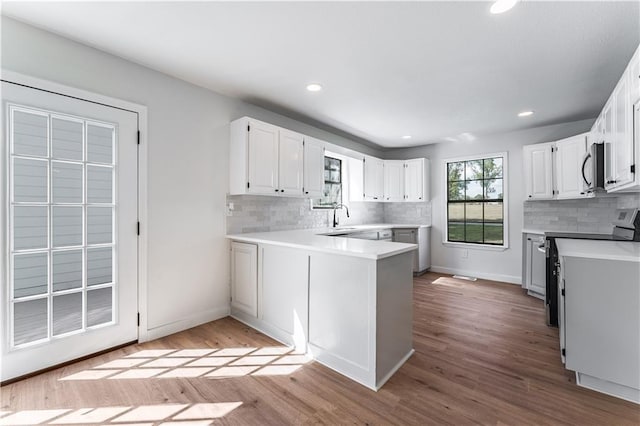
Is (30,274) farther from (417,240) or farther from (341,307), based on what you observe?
(417,240)

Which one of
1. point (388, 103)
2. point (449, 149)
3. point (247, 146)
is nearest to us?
point (247, 146)

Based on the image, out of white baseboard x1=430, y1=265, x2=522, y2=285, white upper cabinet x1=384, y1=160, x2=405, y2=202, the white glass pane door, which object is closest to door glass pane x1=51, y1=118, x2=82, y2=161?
the white glass pane door

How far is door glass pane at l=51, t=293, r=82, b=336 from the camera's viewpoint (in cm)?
217

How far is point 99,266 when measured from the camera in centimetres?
235

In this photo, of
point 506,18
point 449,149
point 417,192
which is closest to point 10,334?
point 506,18

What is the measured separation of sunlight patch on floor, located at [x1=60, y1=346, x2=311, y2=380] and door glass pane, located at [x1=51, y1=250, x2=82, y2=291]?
649mm

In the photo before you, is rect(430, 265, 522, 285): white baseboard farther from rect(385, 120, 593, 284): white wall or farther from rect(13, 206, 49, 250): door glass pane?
rect(13, 206, 49, 250): door glass pane

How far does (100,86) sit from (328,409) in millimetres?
2936

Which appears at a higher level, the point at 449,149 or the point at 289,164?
the point at 449,149

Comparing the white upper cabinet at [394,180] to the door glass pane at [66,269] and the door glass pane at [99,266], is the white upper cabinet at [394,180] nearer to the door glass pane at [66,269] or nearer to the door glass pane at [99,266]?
the door glass pane at [99,266]

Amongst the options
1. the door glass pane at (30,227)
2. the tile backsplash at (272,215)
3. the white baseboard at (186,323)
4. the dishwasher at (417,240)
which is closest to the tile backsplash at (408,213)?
the dishwasher at (417,240)

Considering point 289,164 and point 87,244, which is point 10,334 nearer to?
point 87,244

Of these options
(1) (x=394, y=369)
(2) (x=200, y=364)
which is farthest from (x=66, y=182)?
(1) (x=394, y=369)

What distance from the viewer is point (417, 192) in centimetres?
543
